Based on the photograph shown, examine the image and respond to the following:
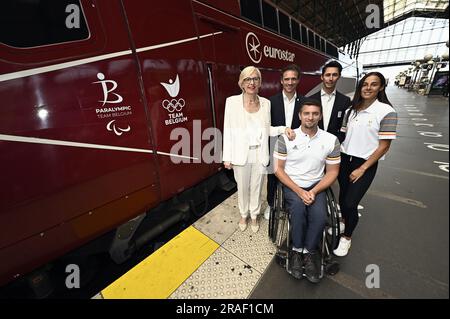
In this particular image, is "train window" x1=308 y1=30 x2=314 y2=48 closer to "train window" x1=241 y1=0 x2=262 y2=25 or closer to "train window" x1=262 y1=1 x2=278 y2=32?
"train window" x1=262 y1=1 x2=278 y2=32

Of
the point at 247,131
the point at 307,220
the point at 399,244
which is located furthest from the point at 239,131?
the point at 399,244

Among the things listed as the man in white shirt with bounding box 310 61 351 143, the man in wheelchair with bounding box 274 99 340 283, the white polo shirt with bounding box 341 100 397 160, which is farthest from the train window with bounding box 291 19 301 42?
the man in wheelchair with bounding box 274 99 340 283

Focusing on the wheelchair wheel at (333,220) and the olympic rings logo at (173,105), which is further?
the olympic rings logo at (173,105)

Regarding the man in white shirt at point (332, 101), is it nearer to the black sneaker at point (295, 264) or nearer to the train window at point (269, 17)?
the black sneaker at point (295, 264)

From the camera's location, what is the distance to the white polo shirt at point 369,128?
1.44 metres

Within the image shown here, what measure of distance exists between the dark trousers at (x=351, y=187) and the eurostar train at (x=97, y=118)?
4.97ft

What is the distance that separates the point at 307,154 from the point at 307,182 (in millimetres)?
260

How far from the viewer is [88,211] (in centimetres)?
147

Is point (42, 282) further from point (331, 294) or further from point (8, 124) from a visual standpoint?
point (331, 294)

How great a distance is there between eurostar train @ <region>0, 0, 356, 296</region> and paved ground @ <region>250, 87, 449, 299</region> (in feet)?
4.52

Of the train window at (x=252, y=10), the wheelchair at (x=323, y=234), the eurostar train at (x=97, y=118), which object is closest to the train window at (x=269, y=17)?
the train window at (x=252, y=10)

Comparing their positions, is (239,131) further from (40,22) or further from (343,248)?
(40,22)
